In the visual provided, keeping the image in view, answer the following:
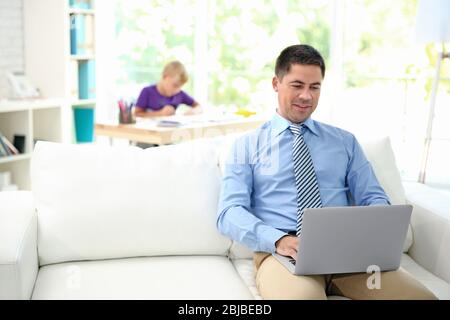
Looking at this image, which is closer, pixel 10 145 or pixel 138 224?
pixel 138 224

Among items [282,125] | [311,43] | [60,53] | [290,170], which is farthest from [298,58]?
[311,43]

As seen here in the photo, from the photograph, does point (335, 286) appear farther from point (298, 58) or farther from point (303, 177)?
point (298, 58)

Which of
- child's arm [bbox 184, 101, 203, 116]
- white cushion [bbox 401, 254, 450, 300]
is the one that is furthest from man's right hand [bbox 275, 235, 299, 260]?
child's arm [bbox 184, 101, 203, 116]

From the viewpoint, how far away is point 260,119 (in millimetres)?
4883

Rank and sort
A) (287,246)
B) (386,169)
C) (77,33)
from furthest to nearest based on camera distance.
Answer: (77,33)
(386,169)
(287,246)

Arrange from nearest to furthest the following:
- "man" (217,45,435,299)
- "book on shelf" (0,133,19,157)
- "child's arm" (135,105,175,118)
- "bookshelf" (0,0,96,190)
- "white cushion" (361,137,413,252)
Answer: "man" (217,45,435,299) → "white cushion" (361,137,413,252) → "book on shelf" (0,133,19,157) → "child's arm" (135,105,175,118) → "bookshelf" (0,0,96,190)

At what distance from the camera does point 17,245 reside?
185cm

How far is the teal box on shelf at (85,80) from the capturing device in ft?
18.6

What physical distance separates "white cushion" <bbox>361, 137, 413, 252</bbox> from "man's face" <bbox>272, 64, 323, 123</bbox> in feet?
1.08

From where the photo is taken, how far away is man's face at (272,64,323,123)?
2.29 metres

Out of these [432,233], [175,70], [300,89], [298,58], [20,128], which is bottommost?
[20,128]

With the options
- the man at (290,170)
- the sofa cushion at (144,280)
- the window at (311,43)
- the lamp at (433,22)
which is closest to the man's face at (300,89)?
the man at (290,170)

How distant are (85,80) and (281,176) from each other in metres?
3.72

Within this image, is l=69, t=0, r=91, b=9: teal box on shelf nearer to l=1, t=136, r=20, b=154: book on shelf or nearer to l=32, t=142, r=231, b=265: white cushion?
l=1, t=136, r=20, b=154: book on shelf
